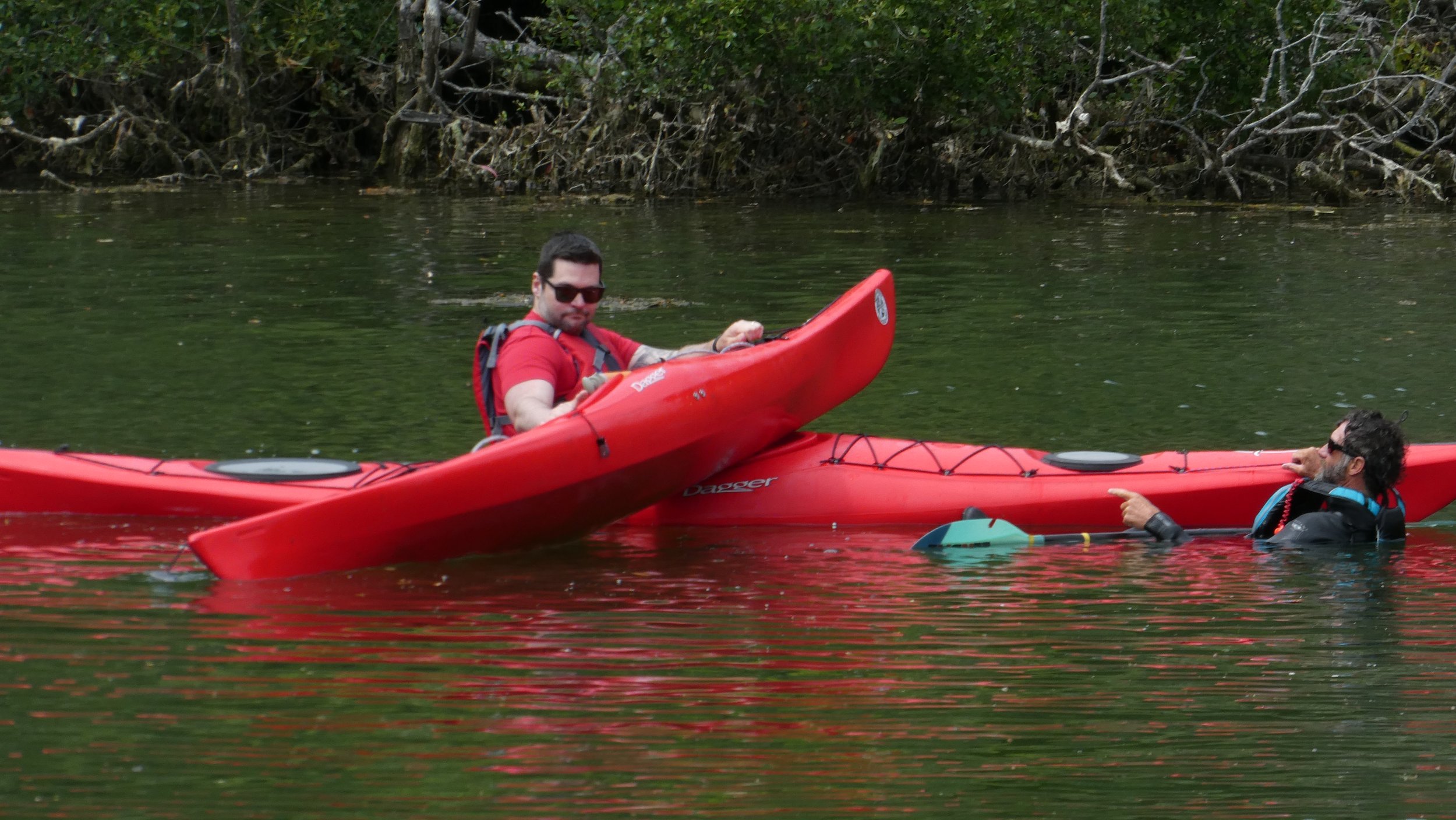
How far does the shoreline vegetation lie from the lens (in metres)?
15.5

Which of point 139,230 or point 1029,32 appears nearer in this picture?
point 139,230

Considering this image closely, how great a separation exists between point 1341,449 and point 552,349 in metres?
2.32

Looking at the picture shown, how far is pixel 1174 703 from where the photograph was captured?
3.74 meters

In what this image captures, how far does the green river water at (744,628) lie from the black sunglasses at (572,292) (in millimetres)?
747

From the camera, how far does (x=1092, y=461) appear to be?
5.70 m

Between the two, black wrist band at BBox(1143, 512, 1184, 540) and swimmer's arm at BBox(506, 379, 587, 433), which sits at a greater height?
swimmer's arm at BBox(506, 379, 587, 433)

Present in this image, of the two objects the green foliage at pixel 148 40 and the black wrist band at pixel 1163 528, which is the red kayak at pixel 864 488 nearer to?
the black wrist band at pixel 1163 528

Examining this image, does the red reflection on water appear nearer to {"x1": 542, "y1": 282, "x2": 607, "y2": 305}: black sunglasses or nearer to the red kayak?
the red kayak

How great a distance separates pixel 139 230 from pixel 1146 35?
Answer: 27.7ft

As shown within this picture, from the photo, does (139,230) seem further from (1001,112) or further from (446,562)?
(446,562)

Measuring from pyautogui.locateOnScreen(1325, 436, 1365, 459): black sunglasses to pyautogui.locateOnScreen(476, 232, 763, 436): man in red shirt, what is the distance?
78.4 inches

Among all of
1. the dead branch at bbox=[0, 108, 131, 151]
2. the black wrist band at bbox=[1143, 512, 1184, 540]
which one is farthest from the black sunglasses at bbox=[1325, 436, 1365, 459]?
the dead branch at bbox=[0, 108, 131, 151]

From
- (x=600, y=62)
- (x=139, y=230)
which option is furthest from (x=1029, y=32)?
(x=139, y=230)

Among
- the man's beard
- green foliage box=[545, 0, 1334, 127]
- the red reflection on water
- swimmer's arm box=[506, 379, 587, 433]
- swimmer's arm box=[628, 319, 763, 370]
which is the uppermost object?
green foliage box=[545, 0, 1334, 127]
